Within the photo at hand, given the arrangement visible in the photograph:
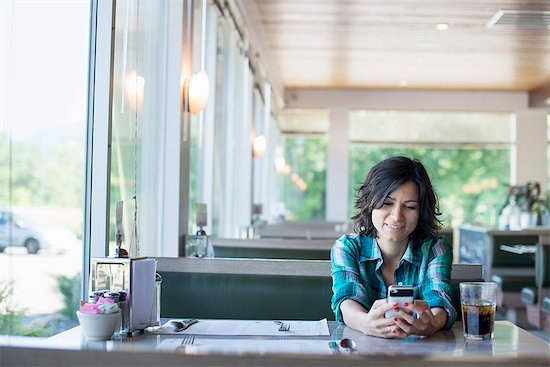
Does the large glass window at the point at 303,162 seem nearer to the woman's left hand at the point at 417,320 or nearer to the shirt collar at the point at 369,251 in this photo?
the shirt collar at the point at 369,251

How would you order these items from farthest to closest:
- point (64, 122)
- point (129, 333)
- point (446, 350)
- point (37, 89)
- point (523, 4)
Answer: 1. point (523, 4)
2. point (64, 122)
3. point (37, 89)
4. point (129, 333)
5. point (446, 350)

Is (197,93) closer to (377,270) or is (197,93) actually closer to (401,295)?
(377,270)

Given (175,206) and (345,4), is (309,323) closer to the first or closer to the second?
(175,206)

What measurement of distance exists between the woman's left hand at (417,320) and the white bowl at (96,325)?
666 mm

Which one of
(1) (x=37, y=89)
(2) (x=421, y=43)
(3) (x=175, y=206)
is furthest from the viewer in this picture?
(2) (x=421, y=43)

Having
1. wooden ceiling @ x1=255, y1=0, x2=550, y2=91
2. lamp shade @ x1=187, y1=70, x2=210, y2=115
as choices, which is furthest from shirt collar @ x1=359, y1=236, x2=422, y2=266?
wooden ceiling @ x1=255, y1=0, x2=550, y2=91

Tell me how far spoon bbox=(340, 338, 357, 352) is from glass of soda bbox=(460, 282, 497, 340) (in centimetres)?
34

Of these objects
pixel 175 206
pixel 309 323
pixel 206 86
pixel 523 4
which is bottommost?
pixel 309 323

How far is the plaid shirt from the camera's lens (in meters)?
2.11

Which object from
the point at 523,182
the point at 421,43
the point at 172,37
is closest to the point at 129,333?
the point at 172,37

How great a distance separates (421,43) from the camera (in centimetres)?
873

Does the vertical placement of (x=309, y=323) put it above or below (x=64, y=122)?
below

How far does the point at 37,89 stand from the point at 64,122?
1.04 feet

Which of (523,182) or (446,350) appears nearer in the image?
(446,350)
